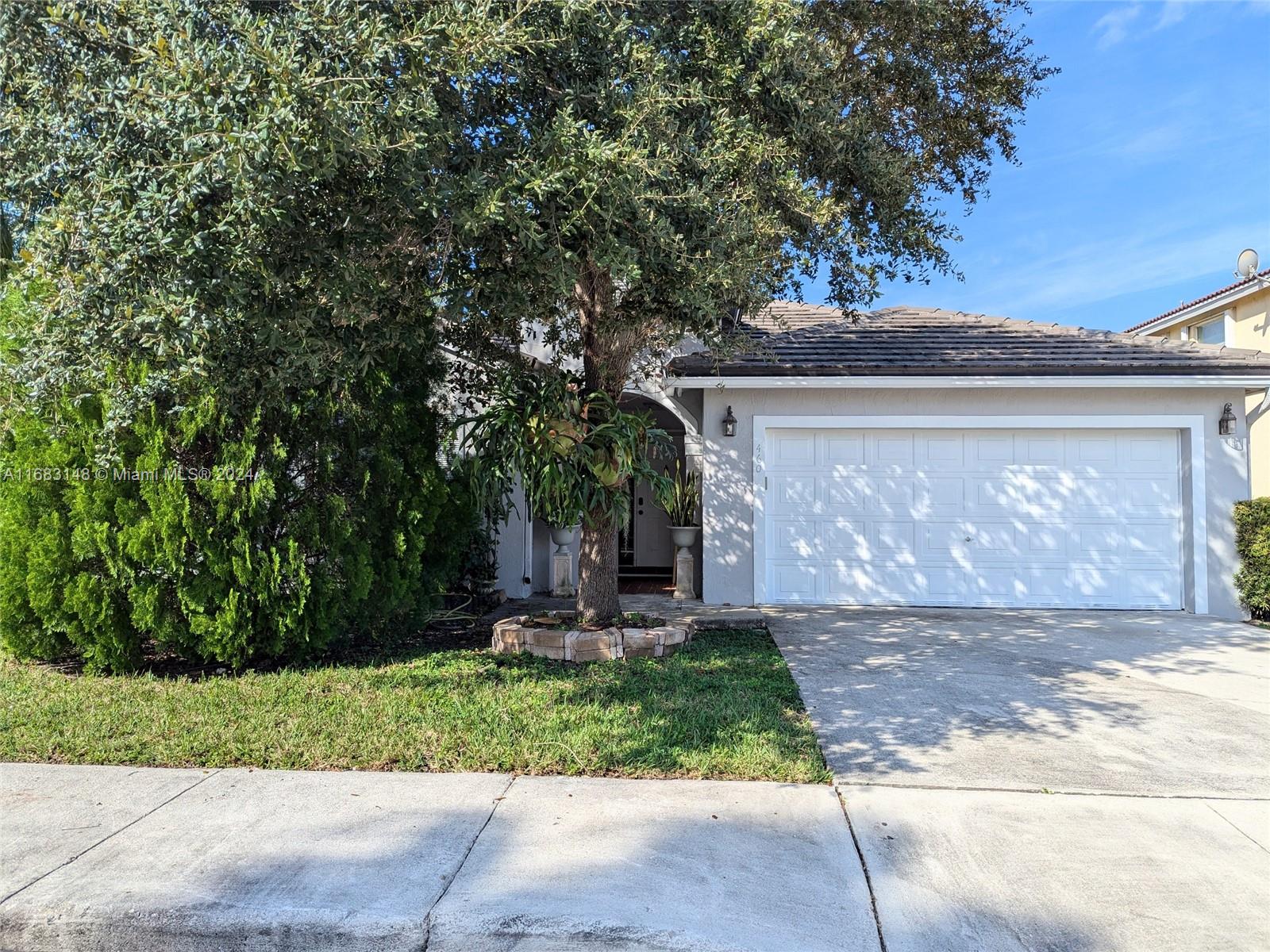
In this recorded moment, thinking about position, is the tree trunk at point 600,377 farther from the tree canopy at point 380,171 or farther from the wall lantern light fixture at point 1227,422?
the wall lantern light fixture at point 1227,422

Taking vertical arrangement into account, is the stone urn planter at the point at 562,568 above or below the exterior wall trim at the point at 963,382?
below

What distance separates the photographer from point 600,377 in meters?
6.97

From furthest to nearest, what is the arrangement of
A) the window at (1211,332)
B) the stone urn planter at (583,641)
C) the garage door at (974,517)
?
the window at (1211,332), the garage door at (974,517), the stone urn planter at (583,641)

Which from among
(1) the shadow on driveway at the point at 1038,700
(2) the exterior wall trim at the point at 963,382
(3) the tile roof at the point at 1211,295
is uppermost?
(3) the tile roof at the point at 1211,295

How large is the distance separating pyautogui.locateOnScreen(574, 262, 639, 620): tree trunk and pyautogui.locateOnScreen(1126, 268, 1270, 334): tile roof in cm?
1373

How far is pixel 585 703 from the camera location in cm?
532

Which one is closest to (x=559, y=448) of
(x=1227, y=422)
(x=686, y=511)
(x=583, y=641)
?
(x=583, y=641)

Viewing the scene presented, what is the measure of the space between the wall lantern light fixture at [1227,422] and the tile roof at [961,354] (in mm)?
497

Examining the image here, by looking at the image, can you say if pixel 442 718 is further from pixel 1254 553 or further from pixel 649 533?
pixel 1254 553

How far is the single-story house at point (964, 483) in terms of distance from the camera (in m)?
9.36

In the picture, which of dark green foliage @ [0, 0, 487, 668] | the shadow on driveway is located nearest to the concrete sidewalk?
the shadow on driveway

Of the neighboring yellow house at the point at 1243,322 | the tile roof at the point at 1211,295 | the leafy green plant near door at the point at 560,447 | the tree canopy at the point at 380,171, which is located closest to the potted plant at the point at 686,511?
the leafy green plant near door at the point at 560,447

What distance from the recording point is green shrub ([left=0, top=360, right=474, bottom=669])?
19.4ft

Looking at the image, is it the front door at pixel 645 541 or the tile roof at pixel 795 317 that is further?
the front door at pixel 645 541
